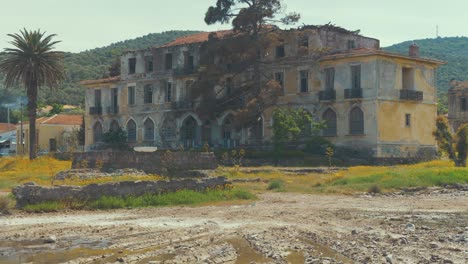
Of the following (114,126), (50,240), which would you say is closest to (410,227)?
(50,240)

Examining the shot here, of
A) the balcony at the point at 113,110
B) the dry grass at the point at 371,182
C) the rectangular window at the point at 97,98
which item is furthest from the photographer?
the rectangular window at the point at 97,98

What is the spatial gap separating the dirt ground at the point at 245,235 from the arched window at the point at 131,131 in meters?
45.9

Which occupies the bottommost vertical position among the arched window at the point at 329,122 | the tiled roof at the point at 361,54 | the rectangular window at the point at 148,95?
the arched window at the point at 329,122

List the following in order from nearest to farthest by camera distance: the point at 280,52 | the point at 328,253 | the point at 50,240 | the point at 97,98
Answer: the point at 328,253, the point at 50,240, the point at 280,52, the point at 97,98

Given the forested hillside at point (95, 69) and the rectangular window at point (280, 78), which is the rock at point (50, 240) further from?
the forested hillside at point (95, 69)

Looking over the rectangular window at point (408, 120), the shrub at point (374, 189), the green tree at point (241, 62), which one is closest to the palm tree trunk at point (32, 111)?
the green tree at point (241, 62)

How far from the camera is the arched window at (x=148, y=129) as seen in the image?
6906cm

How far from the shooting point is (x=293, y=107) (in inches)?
2340

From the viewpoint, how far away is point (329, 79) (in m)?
57.6

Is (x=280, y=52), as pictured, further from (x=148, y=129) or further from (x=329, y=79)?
(x=148, y=129)

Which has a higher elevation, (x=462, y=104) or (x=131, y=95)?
(x=131, y=95)

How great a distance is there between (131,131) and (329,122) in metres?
21.7

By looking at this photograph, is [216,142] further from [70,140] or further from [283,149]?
[70,140]

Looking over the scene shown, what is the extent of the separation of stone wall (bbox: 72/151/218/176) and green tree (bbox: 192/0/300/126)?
16.2m
